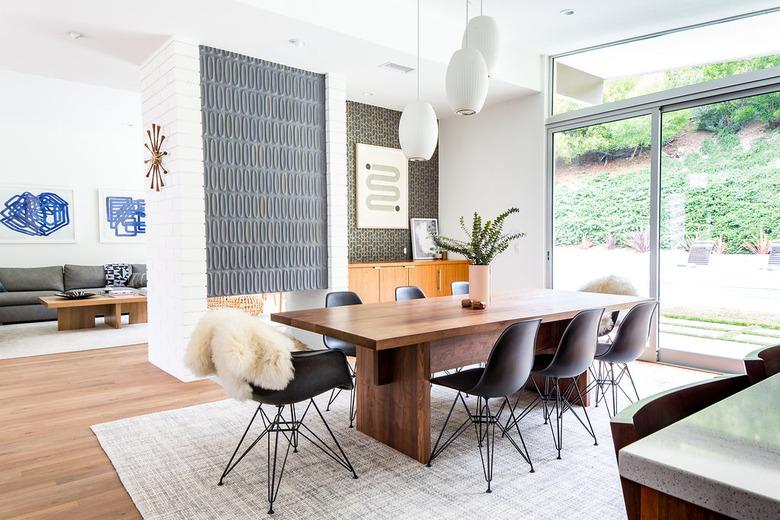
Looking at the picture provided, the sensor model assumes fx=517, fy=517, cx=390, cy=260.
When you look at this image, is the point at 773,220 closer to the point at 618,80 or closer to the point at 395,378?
the point at 618,80

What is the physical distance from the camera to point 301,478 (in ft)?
8.55

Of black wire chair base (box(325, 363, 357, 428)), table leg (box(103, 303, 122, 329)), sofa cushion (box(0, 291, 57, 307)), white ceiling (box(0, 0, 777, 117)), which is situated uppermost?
white ceiling (box(0, 0, 777, 117))

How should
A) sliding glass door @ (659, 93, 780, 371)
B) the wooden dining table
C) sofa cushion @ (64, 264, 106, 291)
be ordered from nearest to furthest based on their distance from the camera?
the wooden dining table, sliding glass door @ (659, 93, 780, 371), sofa cushion @ (64, 264, 106, 291)

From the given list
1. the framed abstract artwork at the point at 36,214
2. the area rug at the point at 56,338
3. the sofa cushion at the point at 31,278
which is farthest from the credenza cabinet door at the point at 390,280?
the framed abstract artwork at the point at 36,214

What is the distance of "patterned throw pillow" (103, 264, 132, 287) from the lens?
838 cm

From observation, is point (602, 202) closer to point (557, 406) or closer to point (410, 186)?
point (410, 186)

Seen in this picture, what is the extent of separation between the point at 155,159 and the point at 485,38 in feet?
10.3

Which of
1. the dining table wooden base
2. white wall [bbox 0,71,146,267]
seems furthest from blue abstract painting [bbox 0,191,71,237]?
the dining table wooden base

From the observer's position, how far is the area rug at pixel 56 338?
5.69 metres

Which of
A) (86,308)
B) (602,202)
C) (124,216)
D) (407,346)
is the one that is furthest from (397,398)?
(124,216)

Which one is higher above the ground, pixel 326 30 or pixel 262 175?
pixel 326 30

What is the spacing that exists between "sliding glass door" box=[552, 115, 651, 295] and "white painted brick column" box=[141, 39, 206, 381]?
3628 mm

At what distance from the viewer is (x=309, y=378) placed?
7.93 feet

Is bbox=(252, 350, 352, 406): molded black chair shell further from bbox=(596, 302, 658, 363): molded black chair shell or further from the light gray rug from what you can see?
bbox=(596, 302, 658, 363): molded black chair shell
